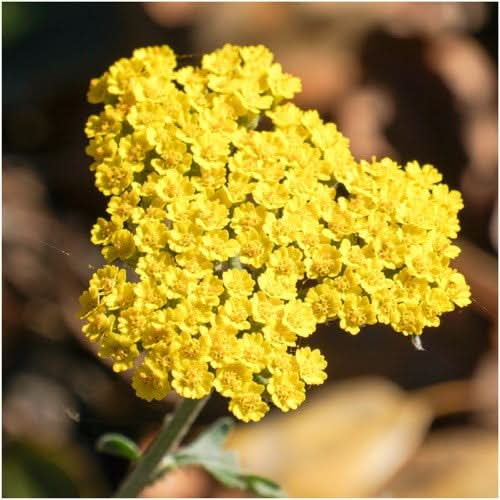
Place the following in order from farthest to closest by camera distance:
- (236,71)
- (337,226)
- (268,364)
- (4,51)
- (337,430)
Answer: (4,51) < (337,430) < (236,71) < (337,226) < (268,364)

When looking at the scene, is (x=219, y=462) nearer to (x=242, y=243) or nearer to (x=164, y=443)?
(x=164, y=443)

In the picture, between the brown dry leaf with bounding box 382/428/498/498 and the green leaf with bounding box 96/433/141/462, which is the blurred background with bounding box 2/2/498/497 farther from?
the green leaf with bounding box 96/433/141/462

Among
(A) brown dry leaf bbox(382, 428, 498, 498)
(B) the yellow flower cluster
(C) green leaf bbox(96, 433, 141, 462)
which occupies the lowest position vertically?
(C) green leaf bbox(96, 433, 141, 462)

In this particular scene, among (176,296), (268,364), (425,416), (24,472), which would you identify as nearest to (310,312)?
(268,364)

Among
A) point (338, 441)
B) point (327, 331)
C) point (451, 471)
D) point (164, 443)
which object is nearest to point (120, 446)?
point (164, 443)

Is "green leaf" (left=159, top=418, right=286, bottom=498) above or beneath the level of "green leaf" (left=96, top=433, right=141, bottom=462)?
above

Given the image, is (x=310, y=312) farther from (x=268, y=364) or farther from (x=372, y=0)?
(x=372, y=0)

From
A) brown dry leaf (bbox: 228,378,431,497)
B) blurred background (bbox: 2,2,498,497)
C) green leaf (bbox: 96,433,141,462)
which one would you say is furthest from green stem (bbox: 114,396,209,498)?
brown dry leaf (bbox: 228,378,431,497)
